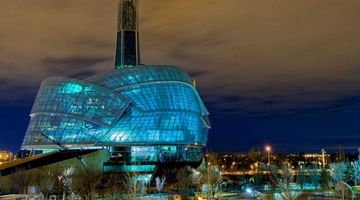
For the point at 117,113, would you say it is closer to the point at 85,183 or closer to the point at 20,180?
the point at 85,183

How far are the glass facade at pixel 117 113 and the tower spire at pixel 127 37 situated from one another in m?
66.8

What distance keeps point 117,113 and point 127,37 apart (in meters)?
84.6

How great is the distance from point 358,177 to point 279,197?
33.0 meters

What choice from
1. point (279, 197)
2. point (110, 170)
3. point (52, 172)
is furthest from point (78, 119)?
point (279, 197)

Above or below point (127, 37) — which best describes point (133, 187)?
below

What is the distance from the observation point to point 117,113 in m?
80.2

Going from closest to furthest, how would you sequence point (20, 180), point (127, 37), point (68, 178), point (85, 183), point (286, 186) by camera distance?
point (286, 186) → point (68, 178) → point (20, 180) → point (85, 183) → point (127, 37)

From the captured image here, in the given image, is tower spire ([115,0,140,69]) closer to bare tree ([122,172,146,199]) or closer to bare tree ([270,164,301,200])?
bare tree ([270,164,301,200])

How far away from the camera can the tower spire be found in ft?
509

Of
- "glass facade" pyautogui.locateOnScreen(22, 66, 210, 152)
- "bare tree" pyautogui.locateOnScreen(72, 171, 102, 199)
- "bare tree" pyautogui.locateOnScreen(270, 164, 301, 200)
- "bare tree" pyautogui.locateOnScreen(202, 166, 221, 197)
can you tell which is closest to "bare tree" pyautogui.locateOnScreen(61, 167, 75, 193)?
"bare tree" pyautogui.locateOnScreen(72, 171, 102, 199)

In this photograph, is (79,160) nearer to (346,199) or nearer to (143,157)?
(143,157)

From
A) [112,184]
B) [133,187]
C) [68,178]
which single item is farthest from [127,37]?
[133,187]

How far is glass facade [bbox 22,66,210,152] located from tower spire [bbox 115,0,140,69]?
6682 centimetres

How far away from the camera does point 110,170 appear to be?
75.5 meters
